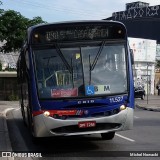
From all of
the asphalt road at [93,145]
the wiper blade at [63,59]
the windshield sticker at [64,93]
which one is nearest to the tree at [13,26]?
the asphalt road at [93,145]

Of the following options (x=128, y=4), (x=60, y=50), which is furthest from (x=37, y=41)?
(x=128, y=4)

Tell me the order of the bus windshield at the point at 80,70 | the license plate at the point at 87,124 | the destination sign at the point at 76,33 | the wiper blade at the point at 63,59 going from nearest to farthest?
the license plate at the point at 87,124 < the bus windshield at the point at 80,70 < the wiper blade at the point at 63,59 < the destination sign at the point at 76,33

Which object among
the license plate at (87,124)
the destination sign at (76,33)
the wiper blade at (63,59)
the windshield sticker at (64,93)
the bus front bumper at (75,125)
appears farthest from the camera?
the destination sign at (76,33)

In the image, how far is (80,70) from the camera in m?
10.1

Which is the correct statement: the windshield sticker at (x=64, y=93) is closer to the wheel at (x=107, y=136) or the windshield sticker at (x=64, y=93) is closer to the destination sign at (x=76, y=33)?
the destination sign at (x=76, y=33)

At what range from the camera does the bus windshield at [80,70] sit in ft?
32.6

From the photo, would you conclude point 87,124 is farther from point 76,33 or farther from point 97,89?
point 76,33

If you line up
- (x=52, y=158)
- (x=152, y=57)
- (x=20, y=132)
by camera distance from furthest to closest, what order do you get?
(x=152, y=57) → (x=20, y=132) → (x=52, y=158)

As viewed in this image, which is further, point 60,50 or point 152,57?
point 152,57

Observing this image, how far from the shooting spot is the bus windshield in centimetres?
993

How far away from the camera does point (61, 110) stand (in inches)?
381

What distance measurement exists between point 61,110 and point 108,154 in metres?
1.41

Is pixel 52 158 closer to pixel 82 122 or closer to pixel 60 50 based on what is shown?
pixel 82 122

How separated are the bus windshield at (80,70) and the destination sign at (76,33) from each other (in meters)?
0.20
